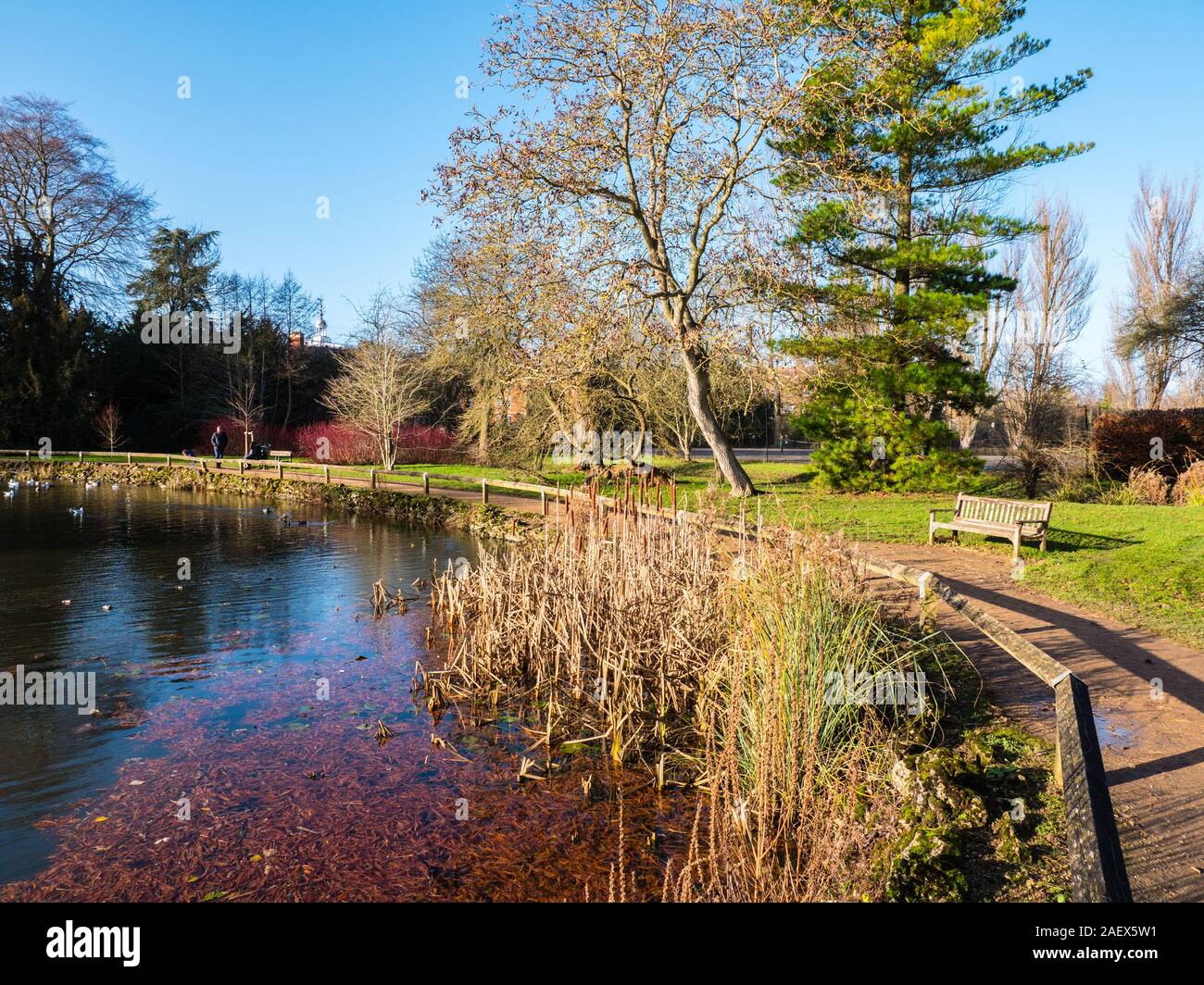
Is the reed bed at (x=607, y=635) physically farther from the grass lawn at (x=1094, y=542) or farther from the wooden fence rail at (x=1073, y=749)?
the grass lawn at (x=1094, y=542)

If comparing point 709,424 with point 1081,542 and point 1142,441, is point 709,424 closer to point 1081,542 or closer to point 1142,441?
point 1081,542

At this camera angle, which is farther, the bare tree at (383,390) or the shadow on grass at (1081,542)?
the bare tree at (383,390)

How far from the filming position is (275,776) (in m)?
5.95

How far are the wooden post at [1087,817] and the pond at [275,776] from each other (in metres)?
2.17

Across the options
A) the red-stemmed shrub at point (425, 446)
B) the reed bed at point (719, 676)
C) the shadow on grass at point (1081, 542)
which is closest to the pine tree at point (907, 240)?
the shadow on grass at point (1081, 542)

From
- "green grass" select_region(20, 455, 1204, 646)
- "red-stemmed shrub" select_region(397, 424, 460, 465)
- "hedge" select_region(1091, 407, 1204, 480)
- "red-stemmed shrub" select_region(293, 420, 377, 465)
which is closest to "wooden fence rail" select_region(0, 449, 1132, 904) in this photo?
"green grass" select_region(20, 455, 1204, 646)

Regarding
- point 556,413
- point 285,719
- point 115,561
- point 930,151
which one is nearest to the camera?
point 285,719

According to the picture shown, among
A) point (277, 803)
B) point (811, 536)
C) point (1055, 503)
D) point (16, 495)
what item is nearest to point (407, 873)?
point (277, 803)

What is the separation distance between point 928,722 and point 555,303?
12.8 meters

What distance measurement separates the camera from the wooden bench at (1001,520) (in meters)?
11.1

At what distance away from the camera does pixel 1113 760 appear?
193 inches

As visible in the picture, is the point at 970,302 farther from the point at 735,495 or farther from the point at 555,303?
the point at 555,303

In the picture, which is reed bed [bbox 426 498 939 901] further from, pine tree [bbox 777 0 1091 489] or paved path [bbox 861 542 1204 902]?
pine tree [bbox 777 0 1091 489]

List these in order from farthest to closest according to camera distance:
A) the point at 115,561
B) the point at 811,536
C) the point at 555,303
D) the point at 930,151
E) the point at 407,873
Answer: the point at 930,151
the point at 555,303
the point at 115,561
the point at 811,536
the point at 407,873
